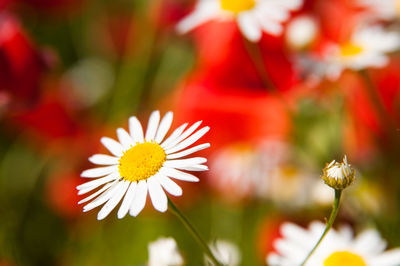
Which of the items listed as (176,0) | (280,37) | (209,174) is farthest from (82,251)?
(176,0)

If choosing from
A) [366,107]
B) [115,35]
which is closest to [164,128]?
[366,107]

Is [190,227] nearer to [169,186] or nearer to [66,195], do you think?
[169,186]

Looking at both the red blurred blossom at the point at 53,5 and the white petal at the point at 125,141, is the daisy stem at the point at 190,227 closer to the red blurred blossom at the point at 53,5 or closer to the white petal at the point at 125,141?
the white petal at the point at 125,141

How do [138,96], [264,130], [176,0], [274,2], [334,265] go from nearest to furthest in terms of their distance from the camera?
[334,265] → [274,2] → [264,130] → [138,96] → [176,0]

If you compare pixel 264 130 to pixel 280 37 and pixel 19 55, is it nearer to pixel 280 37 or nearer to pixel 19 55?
pixel 280 37

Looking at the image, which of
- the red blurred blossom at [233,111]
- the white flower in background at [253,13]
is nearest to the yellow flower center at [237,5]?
the white flower in background at [253,13]
